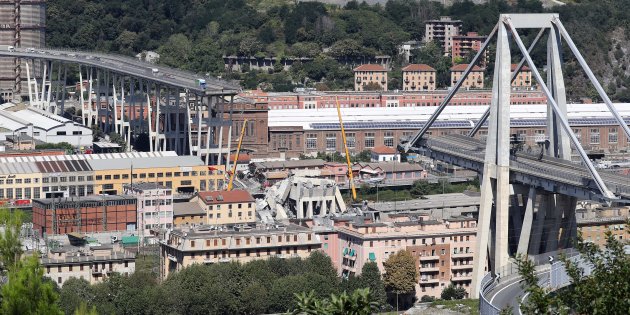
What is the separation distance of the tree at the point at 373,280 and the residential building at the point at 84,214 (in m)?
8.41

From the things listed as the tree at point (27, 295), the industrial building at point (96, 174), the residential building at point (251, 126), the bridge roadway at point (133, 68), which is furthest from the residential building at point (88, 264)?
the residential building at point (251, 126)

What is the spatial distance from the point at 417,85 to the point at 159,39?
14.2m

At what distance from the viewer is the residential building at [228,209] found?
45.8m

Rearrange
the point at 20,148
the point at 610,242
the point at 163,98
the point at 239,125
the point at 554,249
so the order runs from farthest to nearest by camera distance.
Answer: the point at 163,98, the point at 239,125, the point at 20,148, the point at 554,249, the point at 610,242

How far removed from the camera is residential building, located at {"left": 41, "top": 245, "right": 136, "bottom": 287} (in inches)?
1511

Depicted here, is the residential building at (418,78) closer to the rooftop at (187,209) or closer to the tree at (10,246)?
the rooftop at (187,209)

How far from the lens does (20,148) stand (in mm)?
56531

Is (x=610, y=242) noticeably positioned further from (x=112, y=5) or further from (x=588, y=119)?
(x=112, y=5)

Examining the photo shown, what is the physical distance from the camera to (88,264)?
127ft

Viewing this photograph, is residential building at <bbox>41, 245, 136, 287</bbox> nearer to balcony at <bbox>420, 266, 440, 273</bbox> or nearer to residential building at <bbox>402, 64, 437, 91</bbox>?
balcony at <bbox>420, 266, 440, 273</bbox>

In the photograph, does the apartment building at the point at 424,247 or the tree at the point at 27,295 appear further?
the apartment building at the point at 424,247

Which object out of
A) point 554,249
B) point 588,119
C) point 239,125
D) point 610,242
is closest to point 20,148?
point 239,125

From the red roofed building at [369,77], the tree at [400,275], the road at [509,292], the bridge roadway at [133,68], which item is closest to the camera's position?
the road at [509,292]

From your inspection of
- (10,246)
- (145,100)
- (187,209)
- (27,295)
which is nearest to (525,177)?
(187,209)
